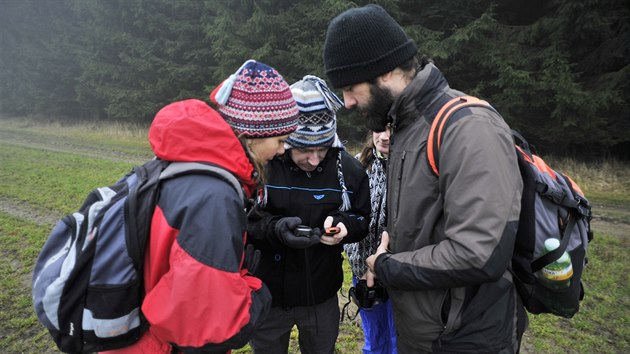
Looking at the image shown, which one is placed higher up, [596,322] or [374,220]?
[374,220]

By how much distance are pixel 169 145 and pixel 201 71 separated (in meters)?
19.0

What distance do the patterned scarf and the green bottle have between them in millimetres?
1100

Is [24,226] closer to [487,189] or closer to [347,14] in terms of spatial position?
[347,14]

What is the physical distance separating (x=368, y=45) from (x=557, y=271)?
1231 millimetres

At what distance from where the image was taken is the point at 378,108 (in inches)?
69.3

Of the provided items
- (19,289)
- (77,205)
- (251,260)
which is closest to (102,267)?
(251,260)

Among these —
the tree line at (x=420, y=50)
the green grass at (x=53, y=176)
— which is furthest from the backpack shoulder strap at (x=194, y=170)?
the tree line at (x=420, y=50)

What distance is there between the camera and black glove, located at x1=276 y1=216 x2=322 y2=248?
2.00 metres

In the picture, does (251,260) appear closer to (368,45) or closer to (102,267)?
(102,267)

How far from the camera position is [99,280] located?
4.29 ft

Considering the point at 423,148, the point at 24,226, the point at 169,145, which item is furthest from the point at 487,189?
the point at 24,226

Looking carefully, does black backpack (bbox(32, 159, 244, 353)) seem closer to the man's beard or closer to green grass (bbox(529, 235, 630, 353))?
the man's beard

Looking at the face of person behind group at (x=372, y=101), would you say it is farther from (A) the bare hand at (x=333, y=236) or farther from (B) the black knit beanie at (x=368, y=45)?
(A) the bare hand at (x=333, y=236)

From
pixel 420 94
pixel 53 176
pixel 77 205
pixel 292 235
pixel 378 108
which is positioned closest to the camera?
pixel 420 94
